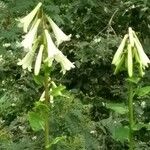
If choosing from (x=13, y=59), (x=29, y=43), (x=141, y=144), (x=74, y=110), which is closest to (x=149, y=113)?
(x=141, y=144)

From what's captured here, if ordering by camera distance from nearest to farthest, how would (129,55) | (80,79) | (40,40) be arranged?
(40,40), (129,55), (80,79)

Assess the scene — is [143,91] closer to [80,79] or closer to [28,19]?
[28,19]

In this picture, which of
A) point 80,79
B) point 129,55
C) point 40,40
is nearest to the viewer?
point 40,40

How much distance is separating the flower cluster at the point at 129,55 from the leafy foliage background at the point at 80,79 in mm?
721

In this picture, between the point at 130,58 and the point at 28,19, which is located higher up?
the point at 28,19

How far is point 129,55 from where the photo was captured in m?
2.47

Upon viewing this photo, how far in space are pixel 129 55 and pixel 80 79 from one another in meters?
1.64

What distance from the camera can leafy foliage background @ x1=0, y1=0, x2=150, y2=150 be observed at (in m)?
3.21

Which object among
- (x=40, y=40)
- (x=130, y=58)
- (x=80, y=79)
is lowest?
(x=80, y=79)

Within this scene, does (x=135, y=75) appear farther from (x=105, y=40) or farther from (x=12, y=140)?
(x=105, y=40)

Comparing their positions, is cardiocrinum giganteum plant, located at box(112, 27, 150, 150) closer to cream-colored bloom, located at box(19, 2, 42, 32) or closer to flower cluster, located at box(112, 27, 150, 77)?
flower cluster, located at box(112, 27, 150, 77)

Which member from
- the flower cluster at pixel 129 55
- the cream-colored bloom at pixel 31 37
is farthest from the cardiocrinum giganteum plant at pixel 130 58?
the cream-colored bloom at pixel 31 37

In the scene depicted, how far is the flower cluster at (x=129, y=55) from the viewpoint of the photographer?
2479mm

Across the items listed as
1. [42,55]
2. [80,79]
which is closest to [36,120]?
[42,55]
